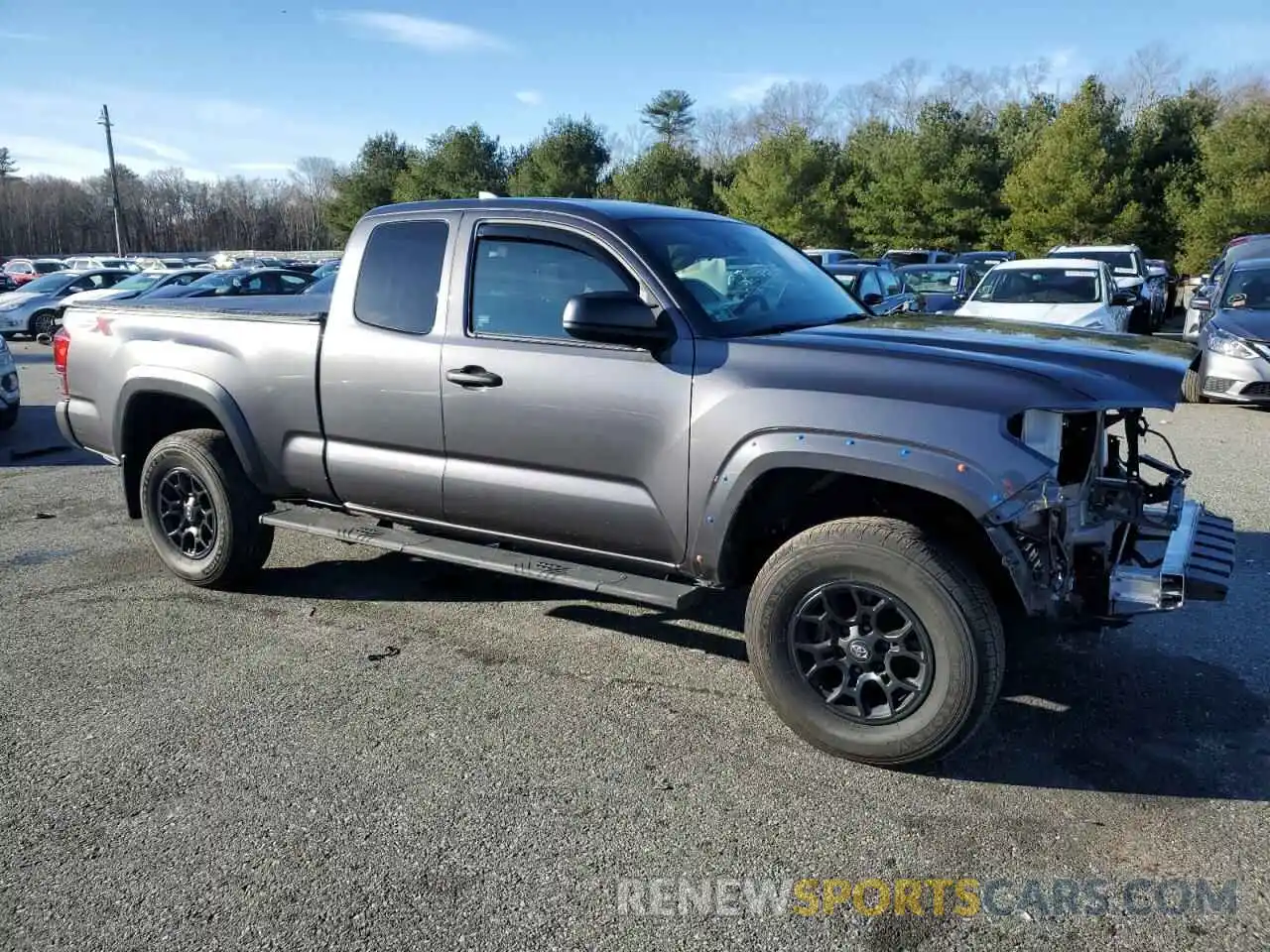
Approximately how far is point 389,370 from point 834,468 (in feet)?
6.84

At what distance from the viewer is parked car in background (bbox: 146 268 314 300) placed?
18484 millimetres

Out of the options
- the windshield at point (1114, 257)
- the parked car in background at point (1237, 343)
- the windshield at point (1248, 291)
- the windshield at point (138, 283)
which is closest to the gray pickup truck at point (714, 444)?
the parked car in background at point (1237, 343)

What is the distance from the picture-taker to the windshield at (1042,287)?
12586mm

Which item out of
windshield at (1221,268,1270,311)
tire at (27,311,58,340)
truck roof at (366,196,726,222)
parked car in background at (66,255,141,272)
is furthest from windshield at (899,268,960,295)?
parked car in background at (66,255,141,272)

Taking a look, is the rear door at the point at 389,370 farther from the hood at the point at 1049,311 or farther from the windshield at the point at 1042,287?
the windshield at the point at 1042,287

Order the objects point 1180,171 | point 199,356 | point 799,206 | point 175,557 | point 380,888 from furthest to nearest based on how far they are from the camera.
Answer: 1. point 799,206
2. point 1180,171
3. point 175,557
4. point 199,356
5. point 380,888

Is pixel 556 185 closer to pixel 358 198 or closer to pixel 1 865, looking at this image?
pixel 358 198

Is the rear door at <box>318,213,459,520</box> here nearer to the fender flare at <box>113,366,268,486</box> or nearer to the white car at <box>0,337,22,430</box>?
the fender flare at <box>113,366,268,486</box>

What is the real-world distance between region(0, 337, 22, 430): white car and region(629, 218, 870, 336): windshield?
8.36 meters

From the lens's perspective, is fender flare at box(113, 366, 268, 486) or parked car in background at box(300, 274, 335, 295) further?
parked car in background at box(300, 274, 335, 295)

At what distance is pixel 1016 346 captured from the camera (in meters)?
3.60

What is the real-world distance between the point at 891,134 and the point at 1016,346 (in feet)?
138

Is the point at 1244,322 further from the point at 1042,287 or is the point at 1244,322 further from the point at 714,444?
the point at 714,444

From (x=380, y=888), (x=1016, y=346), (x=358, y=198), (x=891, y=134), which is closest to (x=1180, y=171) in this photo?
(x=891, y=134)
